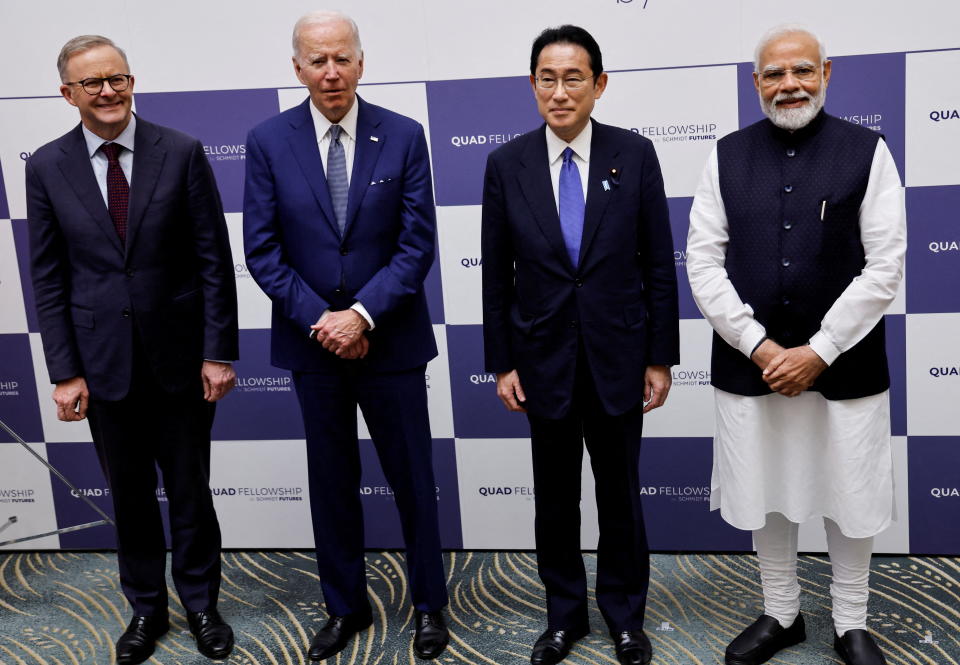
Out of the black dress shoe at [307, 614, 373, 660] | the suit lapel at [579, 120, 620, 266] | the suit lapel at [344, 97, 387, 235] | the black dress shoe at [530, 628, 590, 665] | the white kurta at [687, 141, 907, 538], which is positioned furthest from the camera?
the black dress shoe at [307, 614, 373, 660]

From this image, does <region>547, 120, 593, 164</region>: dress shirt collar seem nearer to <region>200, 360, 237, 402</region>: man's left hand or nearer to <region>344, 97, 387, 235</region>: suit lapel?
<region>344, 97, 387, 235</region>: suit lapel

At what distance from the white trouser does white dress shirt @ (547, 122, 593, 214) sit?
1030 millimetres

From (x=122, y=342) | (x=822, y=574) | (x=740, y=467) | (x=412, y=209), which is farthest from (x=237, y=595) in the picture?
(x=822, y=574)

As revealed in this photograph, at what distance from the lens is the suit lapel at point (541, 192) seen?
7.70 ft

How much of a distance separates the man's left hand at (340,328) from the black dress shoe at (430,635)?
33.9 inches

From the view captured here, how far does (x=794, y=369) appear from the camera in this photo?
88.4 inches

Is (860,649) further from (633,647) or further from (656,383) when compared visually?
(656,383)

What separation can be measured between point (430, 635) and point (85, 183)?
5.13 feet

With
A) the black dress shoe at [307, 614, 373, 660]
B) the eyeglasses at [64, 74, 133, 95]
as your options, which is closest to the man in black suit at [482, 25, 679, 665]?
the black dress shoe at [307, 614, 373, 660]

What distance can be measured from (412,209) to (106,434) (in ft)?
3.52

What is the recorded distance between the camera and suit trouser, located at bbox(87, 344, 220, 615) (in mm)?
2625

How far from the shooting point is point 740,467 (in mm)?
2391

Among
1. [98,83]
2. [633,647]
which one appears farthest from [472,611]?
[98,83]

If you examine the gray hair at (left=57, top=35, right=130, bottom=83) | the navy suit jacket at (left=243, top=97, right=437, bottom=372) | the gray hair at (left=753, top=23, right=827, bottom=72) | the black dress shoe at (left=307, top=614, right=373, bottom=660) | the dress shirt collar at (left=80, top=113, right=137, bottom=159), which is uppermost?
the gray hair at (left=57, top=35, right=130, bottom=83)
